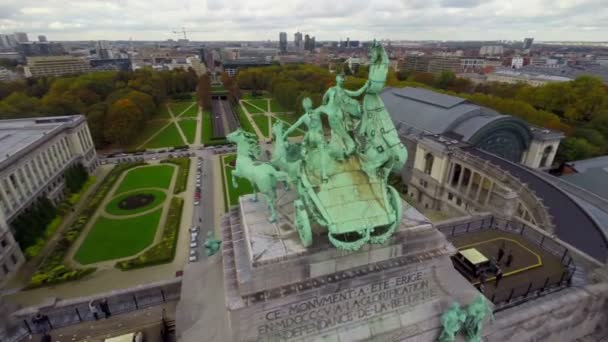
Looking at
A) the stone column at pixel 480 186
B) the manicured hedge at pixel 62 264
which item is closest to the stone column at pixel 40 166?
the manicured hedge at pixel 62 264

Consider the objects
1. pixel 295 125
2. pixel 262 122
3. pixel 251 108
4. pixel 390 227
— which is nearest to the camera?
pixel 390 227

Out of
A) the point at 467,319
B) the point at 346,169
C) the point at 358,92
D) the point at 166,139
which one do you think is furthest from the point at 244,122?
the point at 467,319

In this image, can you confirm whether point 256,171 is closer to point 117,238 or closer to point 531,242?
point 531,242


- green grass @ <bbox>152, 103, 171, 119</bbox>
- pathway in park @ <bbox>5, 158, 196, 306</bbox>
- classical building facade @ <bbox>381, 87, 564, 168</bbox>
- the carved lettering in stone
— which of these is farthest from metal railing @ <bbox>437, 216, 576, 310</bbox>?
green grass @ <bbox>152, 103, 171, 119</bbox>

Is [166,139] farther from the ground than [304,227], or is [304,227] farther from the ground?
[304,227]

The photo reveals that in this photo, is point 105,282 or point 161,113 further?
point 161,113

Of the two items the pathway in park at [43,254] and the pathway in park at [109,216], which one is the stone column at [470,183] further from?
the pathway in park at [43,254]

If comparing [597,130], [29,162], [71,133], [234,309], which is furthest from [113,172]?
[597,130]
